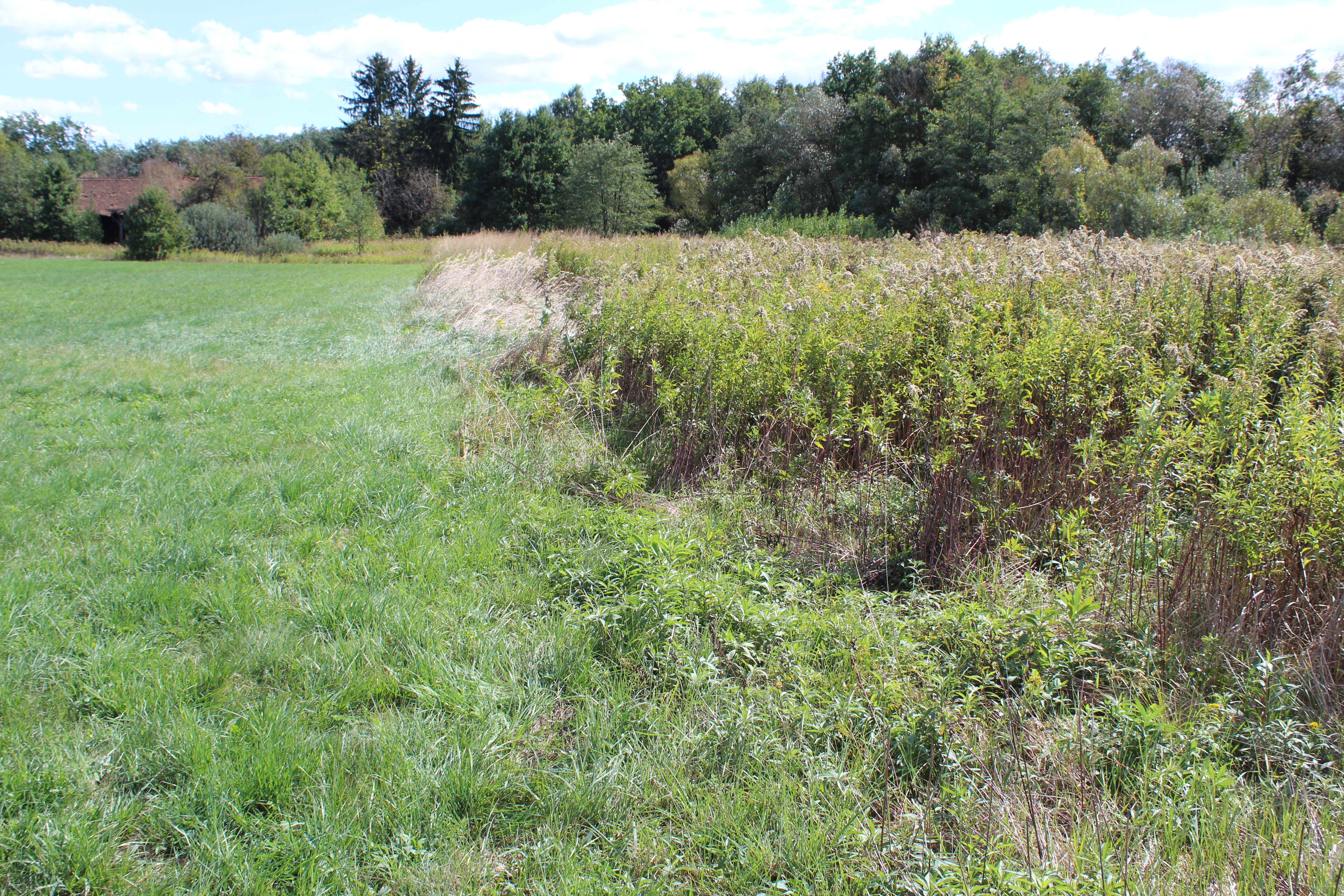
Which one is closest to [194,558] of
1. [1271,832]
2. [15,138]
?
[1271,832]

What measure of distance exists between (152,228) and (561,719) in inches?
1890

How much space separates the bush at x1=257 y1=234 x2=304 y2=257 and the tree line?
16.1 ft

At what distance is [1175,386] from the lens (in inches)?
129

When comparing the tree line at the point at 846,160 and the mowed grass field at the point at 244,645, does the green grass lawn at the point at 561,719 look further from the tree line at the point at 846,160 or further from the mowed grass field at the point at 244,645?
the tree line at the point at 846,160

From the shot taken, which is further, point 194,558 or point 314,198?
point 314,198

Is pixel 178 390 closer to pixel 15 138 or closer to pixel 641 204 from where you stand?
pixel 641 204

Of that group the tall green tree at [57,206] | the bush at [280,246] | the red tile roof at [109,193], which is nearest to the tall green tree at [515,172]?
the bush at [280,246]

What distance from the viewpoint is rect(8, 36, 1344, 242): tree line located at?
2280 cm

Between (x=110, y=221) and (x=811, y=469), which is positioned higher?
(x=110, y=221)

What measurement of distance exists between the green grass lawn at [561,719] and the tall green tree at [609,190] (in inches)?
1577

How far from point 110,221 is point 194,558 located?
6371cm

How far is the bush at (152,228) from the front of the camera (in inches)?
1597

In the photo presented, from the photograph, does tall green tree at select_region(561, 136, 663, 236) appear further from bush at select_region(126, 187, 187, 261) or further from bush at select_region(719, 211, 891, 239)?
bush at select_region(126, 187, 187, 261)

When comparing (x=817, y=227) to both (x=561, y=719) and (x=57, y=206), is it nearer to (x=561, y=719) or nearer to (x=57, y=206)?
(x=561, y=719)
